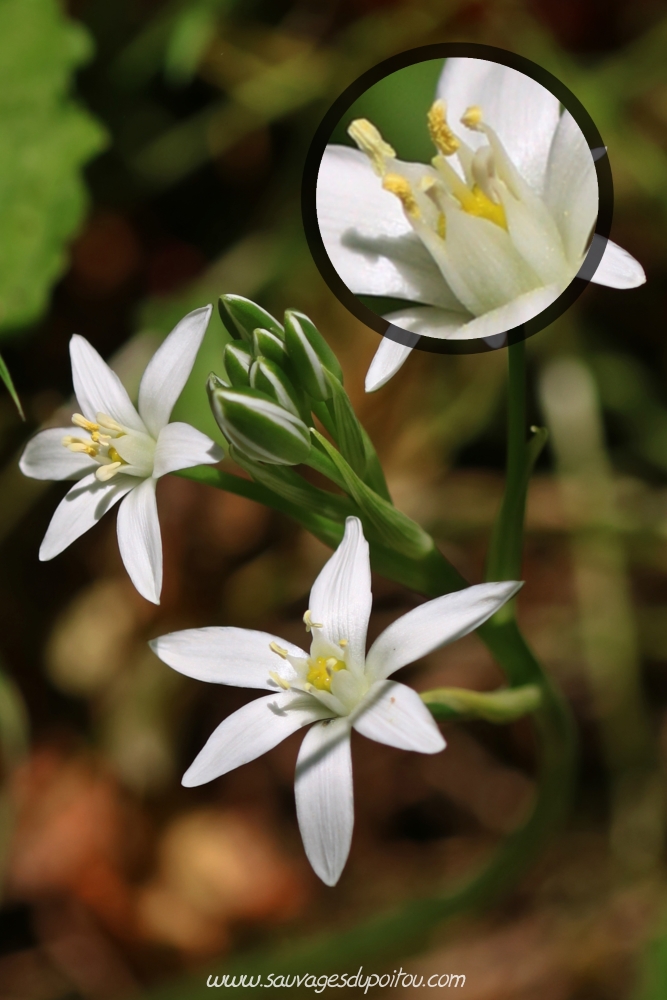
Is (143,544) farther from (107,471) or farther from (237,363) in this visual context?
(237,363)

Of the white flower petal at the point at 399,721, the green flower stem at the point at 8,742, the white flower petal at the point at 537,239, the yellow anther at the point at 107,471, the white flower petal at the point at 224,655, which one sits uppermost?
the white flower petal at the point at 537,239

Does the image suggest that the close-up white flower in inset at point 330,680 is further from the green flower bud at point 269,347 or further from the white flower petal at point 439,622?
the green flower bud at point 269,347

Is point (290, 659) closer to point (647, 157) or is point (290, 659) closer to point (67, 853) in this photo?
point (67, 853)

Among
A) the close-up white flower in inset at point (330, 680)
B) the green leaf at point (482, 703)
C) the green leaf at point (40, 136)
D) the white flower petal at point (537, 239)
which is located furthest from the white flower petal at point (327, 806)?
the green leaf at point (40, 136)

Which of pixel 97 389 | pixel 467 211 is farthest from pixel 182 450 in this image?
pixel 467 211

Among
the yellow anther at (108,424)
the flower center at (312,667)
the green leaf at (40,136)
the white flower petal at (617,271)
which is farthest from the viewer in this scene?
the green leaf at (40,136)

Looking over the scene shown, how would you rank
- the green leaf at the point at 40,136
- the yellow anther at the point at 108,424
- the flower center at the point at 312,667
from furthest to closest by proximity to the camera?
the green leaf at the point at 40,136
the yellow anther at the point at 108,424
the flower center at the point at 312,667
